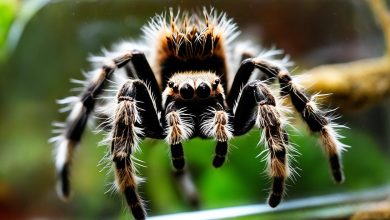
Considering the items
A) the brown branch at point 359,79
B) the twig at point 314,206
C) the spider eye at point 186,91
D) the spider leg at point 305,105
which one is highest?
the spider eye at point 186,91

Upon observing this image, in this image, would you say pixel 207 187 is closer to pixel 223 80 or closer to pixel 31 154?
pixel 223 80

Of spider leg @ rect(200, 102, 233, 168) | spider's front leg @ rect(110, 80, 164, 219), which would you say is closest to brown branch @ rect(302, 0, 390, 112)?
spider leg @ rect(200, 102, 233, 168)

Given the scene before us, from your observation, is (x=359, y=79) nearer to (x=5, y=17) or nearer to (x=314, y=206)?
(x=314, y=206)

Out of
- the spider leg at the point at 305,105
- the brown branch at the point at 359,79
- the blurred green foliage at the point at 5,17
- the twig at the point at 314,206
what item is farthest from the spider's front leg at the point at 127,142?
the blurred green foliage at the point at 5,17

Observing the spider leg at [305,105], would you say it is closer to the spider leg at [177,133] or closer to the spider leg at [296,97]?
the spider leg at [296,97]

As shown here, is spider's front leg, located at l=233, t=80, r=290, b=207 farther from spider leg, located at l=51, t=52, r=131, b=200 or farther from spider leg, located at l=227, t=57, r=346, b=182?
spider leg, located at l=51, t=52, r=131, b=200

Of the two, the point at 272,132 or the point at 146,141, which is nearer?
the point at 272,132

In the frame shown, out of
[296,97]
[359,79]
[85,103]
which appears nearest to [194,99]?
[296,97]
